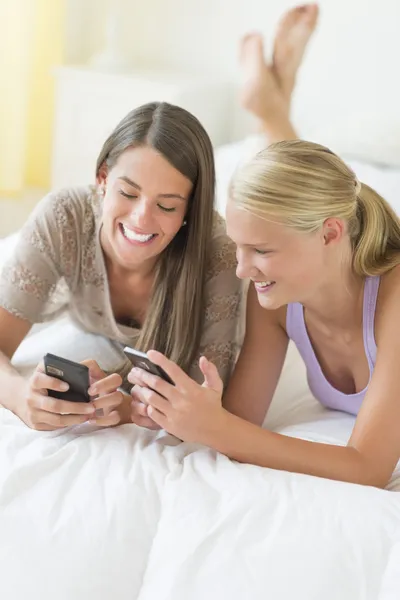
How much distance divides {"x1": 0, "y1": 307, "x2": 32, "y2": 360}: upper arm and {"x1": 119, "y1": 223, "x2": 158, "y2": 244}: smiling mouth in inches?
10.4

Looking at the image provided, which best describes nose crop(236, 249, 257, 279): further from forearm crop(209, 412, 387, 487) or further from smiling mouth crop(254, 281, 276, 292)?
forearm crop(209, 412, 387, 487)

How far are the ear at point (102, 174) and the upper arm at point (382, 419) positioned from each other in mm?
567

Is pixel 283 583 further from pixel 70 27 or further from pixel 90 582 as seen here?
pixel 70 27

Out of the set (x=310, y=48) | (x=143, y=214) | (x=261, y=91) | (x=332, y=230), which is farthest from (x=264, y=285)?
(x=310, y=48)

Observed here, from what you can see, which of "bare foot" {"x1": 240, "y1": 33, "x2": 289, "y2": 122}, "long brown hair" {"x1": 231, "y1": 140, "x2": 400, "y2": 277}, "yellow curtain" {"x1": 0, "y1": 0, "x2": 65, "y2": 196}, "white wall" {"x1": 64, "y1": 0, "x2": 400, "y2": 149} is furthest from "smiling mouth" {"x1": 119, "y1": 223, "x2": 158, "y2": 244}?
"yellow curtain" {"x1": 0, "y1": 0, "x2": 65, "y2": 196}

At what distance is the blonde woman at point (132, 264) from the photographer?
1433mm

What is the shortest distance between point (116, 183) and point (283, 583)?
74cm

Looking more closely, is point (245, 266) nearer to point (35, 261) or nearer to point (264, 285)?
point (264, 285)

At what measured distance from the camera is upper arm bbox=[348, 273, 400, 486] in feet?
4.24

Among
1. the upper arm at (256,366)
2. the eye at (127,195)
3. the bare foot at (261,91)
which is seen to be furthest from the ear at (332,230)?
the bare foot at (261,91)

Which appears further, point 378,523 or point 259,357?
point 259,357

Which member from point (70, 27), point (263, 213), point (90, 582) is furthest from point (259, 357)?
point (70, 27)

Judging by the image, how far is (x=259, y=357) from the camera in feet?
5.08

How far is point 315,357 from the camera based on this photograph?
1571mm
